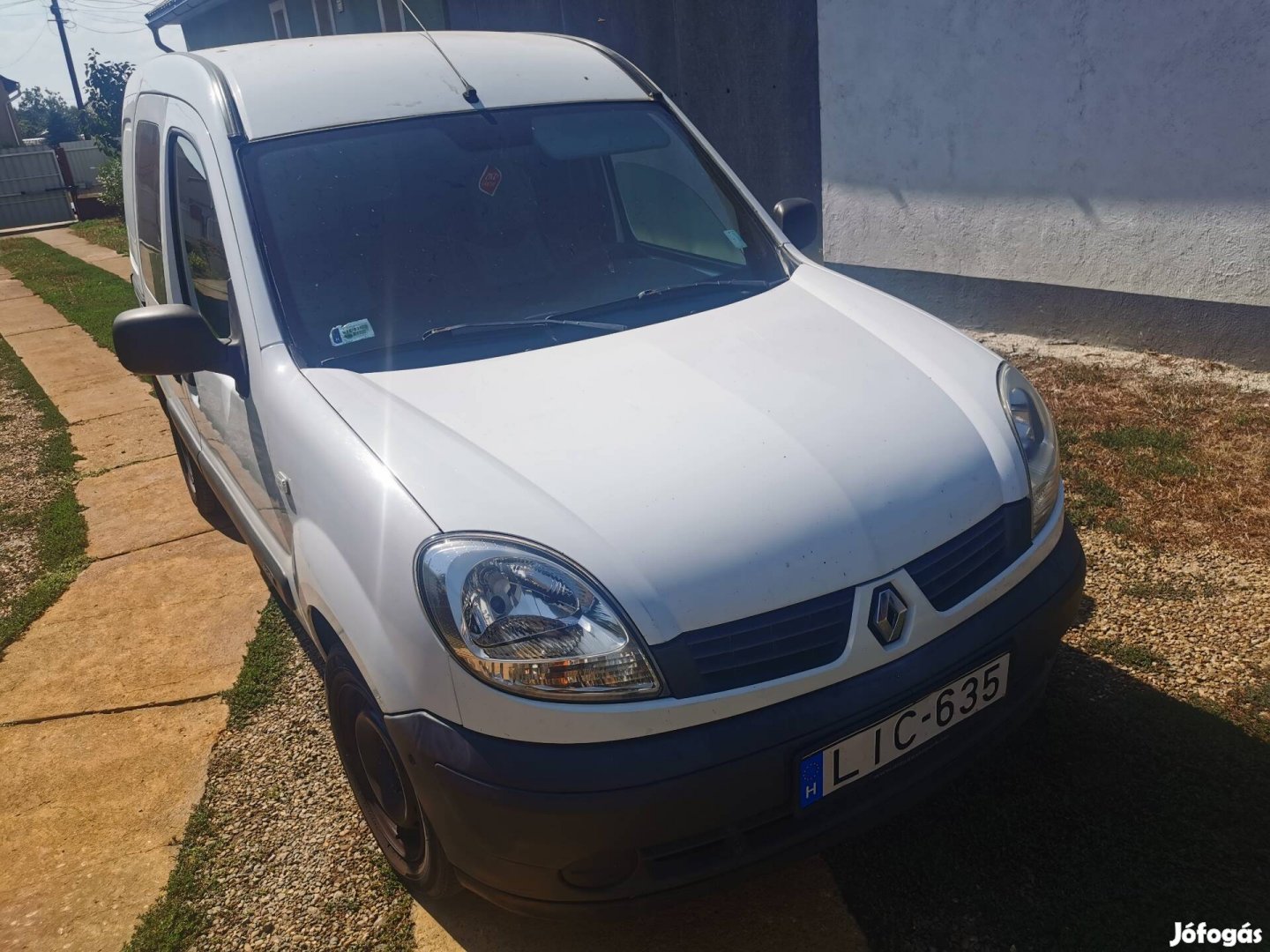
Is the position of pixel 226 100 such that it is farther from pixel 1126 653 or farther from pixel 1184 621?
pixel 1184 621

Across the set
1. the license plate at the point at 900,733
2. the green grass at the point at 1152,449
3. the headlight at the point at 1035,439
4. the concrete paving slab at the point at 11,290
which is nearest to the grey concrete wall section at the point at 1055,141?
the green grass at the point at 1152,449

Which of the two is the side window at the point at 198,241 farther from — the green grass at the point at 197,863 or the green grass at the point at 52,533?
the green grass at the point at 52,533

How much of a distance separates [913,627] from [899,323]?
1.05m

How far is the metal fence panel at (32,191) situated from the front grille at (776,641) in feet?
83.9

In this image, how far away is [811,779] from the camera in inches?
77.9

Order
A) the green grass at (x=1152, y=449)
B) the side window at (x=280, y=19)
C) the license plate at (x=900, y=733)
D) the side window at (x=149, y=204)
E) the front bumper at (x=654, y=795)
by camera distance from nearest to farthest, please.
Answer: the front bumper at (x=654, y=795) → the license plate at (x=900, y=733) → the side window at (x=149, y=204) → the green grass at (x=1152, y=449) → the side window at (x=280, y=19)

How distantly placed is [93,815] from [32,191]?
2483 centimetres

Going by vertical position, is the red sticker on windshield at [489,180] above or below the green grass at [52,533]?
above

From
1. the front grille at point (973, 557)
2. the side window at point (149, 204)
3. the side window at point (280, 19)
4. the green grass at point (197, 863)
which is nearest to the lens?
the front grille at point (973, 557)

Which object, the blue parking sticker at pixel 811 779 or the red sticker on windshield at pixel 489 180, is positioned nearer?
the blue parking sticker at pixel 811 779

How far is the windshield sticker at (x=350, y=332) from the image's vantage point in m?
2.62

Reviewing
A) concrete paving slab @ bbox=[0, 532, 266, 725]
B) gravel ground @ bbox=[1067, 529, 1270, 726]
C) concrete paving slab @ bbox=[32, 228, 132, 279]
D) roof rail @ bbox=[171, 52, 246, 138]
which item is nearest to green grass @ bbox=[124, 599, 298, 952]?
concrete paving slab @ bbox=[0, 532, 266, 725]

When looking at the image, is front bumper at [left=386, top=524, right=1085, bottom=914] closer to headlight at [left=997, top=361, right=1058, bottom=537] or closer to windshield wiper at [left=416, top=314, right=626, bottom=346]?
headlight at [left=997, top=361, right=1058, bottom=537]

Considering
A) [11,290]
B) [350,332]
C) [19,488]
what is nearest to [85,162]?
[11,290]
